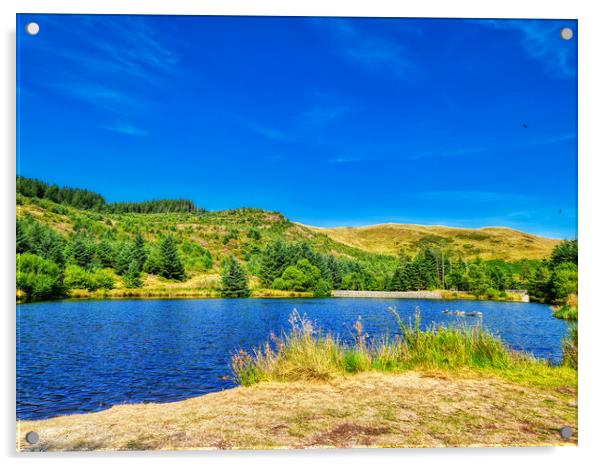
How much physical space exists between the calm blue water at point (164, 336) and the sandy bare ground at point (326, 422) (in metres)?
0.70

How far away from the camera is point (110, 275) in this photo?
6879 millimetres

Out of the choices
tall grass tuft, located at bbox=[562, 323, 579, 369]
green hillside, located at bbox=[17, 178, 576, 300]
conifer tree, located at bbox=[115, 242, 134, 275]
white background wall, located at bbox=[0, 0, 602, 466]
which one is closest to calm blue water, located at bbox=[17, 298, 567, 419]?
green hillside, located at bbox=[17, 178, 576, 300]

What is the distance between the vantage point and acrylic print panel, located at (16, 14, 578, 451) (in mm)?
4664

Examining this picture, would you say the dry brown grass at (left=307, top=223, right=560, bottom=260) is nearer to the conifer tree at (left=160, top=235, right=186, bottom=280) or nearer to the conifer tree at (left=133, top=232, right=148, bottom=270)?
the conifer tree at (left=160, top=235, right=186, bottom=280)

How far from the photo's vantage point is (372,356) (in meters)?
6.18

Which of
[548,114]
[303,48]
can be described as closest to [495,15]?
[548,114]

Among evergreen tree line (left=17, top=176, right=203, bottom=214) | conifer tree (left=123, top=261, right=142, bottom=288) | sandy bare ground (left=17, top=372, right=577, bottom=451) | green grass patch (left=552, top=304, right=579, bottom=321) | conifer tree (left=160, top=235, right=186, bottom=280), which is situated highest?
evergreen tree line (left=17, top=176, right=203, bottom=214)

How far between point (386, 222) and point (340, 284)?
1863 millimetres

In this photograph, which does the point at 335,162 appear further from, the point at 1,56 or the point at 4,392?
the point at 4,392

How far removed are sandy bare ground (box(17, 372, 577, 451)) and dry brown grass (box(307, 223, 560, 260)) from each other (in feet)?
7.25

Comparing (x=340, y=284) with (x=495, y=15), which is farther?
(x=340, y=284)

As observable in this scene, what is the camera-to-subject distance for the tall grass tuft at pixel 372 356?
5.64 meters
